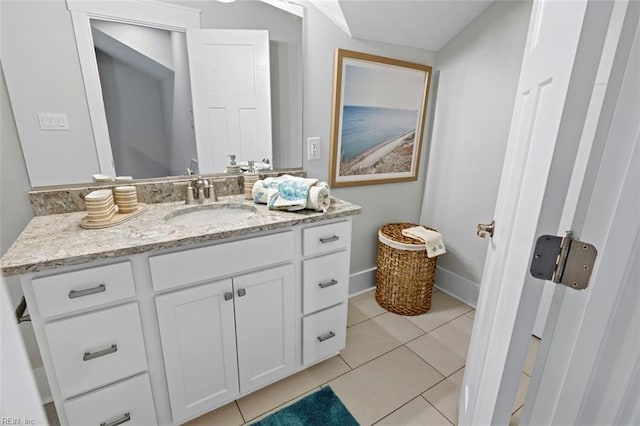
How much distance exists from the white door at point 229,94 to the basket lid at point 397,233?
39.8 inches

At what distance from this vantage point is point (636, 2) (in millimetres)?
416

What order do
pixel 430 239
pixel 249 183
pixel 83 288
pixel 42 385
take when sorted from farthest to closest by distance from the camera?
1. pixel 430 239
2. pixel 249 183
3. pixel 42 385
4. pixel 83 288

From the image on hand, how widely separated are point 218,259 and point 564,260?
3.45 feet

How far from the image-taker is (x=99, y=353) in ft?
3.39

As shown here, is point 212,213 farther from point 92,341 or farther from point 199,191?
point 92,341

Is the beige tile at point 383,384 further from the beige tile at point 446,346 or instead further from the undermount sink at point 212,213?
the undermount sink at point 212,213

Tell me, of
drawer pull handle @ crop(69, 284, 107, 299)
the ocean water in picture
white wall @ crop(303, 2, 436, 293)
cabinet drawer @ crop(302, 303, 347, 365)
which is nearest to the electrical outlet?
white wall @ crop(303, 2, 436, 293)

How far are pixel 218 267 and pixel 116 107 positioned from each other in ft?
2.79

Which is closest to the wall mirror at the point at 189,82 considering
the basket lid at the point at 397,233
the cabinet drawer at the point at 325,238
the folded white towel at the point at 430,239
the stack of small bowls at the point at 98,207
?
the stack of small bowls at the point at 98,207

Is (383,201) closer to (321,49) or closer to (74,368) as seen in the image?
(321,49)

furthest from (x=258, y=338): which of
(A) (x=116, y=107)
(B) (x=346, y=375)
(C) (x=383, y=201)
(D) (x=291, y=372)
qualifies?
(C) (x=383, y=201)

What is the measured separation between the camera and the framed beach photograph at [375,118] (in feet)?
6.22

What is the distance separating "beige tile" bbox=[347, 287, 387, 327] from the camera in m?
2.09

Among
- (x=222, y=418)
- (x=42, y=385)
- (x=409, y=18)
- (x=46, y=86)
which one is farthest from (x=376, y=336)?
(x=46, y=86)
